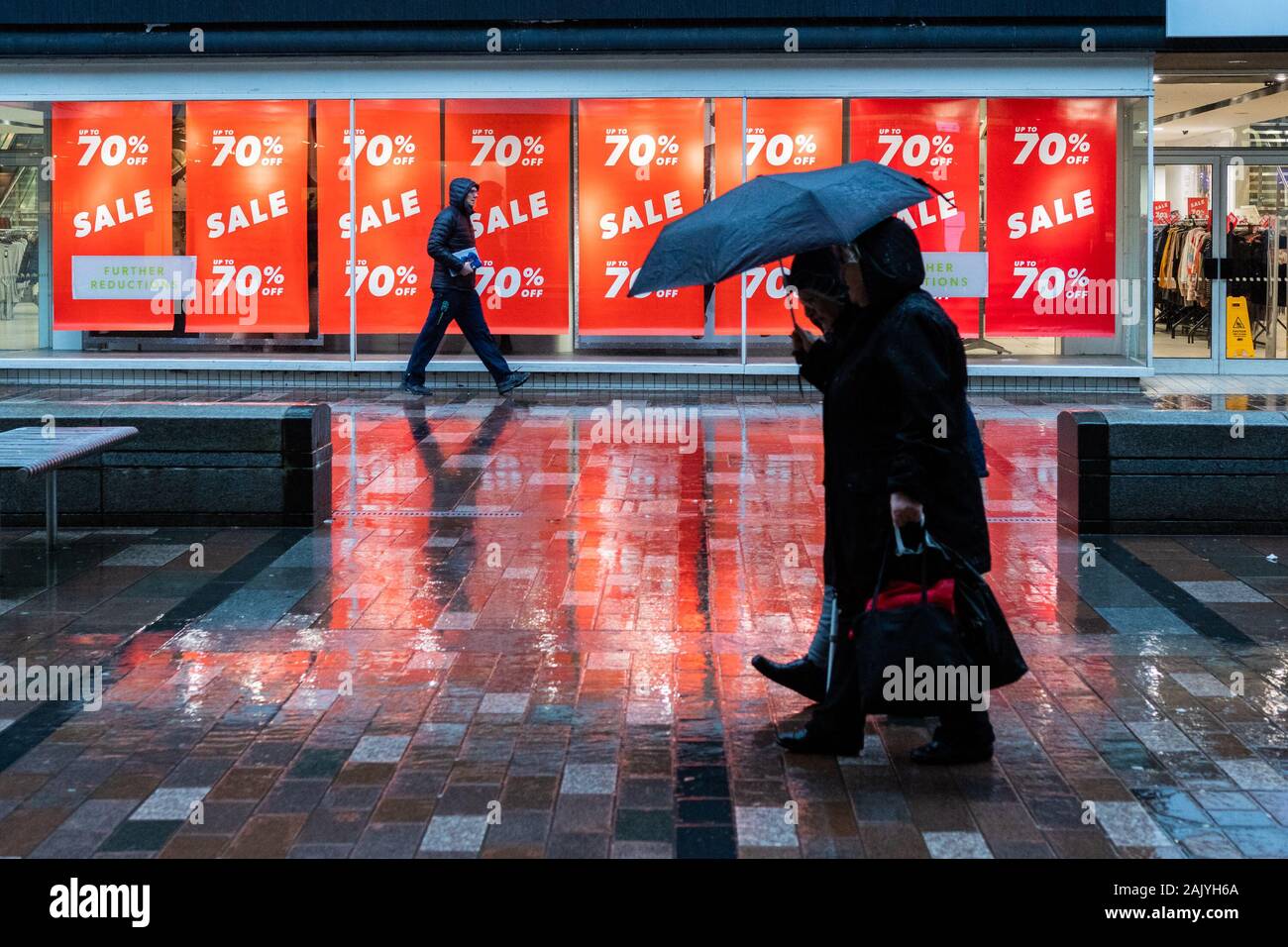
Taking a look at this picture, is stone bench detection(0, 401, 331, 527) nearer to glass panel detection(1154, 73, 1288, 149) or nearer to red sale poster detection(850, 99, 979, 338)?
red sale poster detection(850, 99, 979, 338)

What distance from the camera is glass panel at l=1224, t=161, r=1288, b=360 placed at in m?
17.9

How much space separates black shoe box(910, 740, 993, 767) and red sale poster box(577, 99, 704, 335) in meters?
11.5

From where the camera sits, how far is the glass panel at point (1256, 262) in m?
17.9

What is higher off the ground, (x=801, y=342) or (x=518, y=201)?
(x=518, y=201)

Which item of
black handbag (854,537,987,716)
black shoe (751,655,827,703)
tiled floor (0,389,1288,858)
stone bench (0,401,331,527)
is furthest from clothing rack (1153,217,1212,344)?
black handbag (854,537,987,716)

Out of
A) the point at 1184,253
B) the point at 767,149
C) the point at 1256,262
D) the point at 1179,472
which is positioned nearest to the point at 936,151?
the point at 767,149

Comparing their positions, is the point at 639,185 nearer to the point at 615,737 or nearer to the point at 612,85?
the point at 612,85

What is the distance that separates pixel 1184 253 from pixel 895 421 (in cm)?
1403

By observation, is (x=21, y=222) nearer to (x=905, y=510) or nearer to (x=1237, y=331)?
(x=1237, y=331)

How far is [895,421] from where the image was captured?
17.6 feet

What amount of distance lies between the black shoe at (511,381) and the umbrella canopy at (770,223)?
411 inches

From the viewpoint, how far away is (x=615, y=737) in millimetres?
5746
